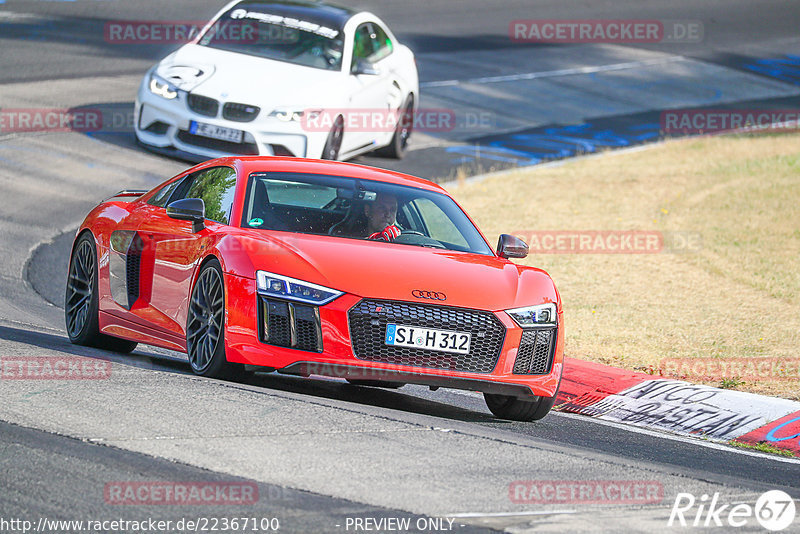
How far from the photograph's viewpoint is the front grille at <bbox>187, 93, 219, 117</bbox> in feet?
54.4

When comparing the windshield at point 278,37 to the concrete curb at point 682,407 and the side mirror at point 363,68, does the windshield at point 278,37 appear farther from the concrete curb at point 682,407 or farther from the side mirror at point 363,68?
the concrete curb at point 682,407

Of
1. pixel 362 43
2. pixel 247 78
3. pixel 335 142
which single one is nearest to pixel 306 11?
pixel 362 43

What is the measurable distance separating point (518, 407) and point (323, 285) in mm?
1714

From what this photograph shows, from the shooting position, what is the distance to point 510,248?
9.03 meters

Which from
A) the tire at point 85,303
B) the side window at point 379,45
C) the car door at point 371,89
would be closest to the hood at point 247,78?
the car door at point 371,89

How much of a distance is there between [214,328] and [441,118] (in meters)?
16.4

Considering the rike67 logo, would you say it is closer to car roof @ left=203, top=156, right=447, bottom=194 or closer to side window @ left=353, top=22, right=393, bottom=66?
car roof @ left=203, top=156, right=447, bottom=194

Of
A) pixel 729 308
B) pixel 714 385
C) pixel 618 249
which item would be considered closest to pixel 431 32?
pixel 618 249

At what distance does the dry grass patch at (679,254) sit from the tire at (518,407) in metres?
2.46

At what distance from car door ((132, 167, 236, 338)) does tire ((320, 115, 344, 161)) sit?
24.7 ft

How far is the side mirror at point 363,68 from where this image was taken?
696 inches

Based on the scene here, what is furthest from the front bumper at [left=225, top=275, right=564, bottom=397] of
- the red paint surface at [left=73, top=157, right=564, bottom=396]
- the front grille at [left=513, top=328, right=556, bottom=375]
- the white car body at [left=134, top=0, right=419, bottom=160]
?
the white car body at [left=134, top=0, right=419, bottom=160]
